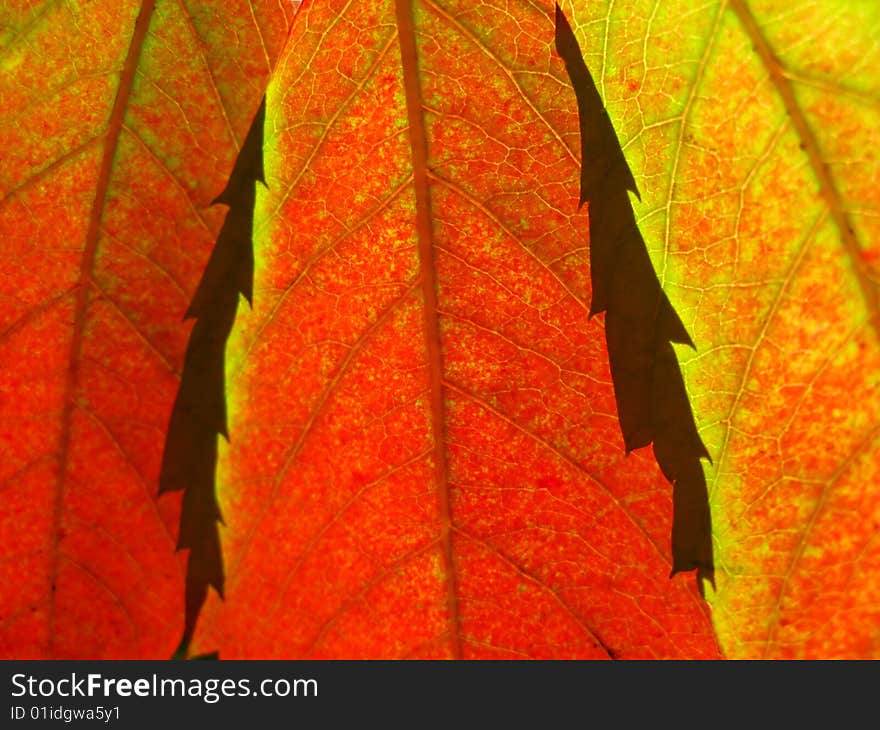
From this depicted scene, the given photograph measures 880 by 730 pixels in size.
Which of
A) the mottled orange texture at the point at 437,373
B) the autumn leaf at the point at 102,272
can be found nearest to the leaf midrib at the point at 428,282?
the mottled orange texture at the point at 437,373

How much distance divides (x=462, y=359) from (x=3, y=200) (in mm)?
473

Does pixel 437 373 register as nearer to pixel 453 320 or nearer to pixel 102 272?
pixel 453 320

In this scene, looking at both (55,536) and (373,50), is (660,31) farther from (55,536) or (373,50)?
(55,536)

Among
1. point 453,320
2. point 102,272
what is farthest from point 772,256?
point 102,272

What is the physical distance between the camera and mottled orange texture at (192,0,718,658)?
68cm

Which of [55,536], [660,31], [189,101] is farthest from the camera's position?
[55,536]

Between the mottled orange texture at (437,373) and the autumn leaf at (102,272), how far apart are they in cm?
7

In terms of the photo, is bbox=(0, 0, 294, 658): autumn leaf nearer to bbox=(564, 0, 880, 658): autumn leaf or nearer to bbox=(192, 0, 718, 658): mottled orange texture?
bbox=(192, 0, 718, 658): mottled orange texture

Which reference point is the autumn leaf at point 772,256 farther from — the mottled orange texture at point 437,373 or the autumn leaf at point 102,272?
the autumn leaf at point 102,272

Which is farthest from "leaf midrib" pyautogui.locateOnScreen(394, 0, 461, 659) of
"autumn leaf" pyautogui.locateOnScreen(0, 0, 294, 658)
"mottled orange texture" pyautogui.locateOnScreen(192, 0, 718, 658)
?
"autumn leaf" pyautogui.locateOnScreen(0, 0, 294, 658)

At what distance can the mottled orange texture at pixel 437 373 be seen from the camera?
0.68 metres

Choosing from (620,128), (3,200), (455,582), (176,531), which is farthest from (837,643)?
(3,200)

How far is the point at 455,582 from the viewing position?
0.77 meters

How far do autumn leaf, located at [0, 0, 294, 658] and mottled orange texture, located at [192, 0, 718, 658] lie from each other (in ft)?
0.25
